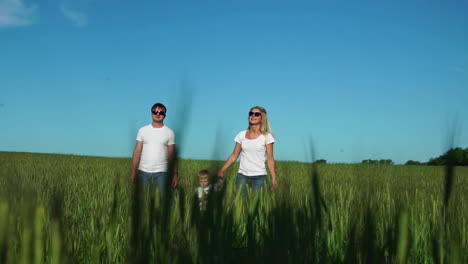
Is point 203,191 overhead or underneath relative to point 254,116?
underneath

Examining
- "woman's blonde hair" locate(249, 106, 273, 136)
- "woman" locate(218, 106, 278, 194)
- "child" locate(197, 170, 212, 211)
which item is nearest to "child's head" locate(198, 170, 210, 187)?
"child" locate(197, 170, 212, 211)

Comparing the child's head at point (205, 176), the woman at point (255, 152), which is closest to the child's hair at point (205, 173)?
the child's head at point (205, 176)

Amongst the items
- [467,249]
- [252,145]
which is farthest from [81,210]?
[467,249]

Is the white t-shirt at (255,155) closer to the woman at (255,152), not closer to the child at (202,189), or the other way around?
the woman at (255,152)

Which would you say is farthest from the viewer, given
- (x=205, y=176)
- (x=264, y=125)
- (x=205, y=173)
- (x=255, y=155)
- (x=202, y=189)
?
(x=264, y=125)

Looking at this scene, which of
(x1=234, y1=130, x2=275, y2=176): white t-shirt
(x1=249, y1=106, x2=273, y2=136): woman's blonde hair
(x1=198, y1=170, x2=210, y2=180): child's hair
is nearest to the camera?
(x1=198, y1=170, x2=210, y2=180): child's hair

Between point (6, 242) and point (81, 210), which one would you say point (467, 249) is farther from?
point (81, 210)

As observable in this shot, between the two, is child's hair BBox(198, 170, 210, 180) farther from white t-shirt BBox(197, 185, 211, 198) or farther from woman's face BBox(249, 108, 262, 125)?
woman's face BBox(249, 108, 262, 125)

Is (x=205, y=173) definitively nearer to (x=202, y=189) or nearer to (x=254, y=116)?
(x=202, y=189)

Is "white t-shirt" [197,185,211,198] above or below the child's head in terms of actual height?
below

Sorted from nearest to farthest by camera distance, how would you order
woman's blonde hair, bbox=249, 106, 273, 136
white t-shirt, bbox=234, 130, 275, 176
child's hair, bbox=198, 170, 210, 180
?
child's hair, bbox=198, 170, 210, 180
white t-shirt, bbox=234, 130, 275, 176
woman's blonde hair, bbox=249, 106, 273, 136

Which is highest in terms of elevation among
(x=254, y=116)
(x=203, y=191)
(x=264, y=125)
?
(x=254, y=116)

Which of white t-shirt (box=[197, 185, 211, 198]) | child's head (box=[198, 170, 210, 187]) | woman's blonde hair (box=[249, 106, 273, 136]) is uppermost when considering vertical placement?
woman's blonde hair (box=[249, 106, 273, 136])

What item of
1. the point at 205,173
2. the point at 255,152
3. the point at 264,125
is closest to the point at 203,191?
the point at 205,173
